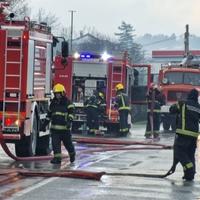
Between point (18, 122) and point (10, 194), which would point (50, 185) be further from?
point (18, 122)

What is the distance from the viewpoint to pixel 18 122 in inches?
516

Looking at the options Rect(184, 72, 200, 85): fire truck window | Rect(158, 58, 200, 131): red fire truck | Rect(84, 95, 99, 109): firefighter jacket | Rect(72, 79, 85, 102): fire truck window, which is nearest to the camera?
Rect(84, 95, 99, 109): firefighter jacket

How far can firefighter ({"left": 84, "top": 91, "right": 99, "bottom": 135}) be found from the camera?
22.4 m

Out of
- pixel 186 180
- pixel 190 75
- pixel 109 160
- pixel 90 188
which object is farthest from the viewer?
pixel 190 75

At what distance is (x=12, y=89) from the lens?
13133 millimetres

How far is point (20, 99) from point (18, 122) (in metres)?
0.42

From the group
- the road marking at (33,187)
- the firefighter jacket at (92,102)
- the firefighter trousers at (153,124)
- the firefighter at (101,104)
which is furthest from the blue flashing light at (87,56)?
the road marking at (33,187)

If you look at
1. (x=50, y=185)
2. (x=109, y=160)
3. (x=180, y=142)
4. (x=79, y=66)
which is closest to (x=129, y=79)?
(x=79, y=66)

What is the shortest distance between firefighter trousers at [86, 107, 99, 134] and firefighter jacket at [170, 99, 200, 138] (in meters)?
10.6

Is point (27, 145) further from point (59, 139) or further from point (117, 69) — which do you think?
point (117, 69)

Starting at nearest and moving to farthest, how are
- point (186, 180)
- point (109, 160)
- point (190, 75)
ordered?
point (186, 180) → point (109, 160) → point (190, 75)

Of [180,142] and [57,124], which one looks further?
[57,124]

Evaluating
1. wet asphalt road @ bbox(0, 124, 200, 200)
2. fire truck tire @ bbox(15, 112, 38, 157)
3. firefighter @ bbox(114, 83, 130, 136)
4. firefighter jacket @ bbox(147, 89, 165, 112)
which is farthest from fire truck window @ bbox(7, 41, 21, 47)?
firefighter jacket @ bbox(147, 89, 165, 112)

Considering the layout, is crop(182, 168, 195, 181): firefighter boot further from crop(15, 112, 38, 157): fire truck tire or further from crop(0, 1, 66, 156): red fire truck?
crop(15, 112, 38, 157): fire truck tire
